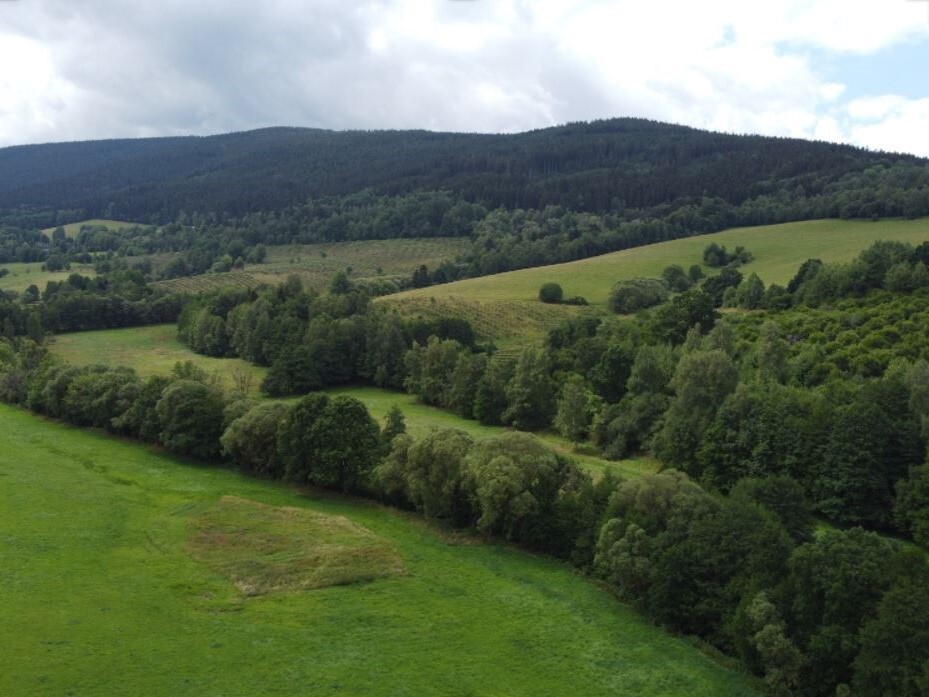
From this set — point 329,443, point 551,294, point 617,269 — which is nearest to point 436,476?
point 329,443

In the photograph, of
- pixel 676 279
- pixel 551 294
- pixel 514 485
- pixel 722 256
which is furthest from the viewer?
pixel 722 256

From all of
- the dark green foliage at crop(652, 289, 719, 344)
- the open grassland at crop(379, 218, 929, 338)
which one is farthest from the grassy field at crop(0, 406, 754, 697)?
the open grassland at crop(379, 218, 929, 338)

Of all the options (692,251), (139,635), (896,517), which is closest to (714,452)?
(896,517)

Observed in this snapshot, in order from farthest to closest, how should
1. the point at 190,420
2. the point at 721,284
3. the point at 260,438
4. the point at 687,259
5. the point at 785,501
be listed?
the point at 687,259, the point at 721,284, the point at 190,420, the point at 260,438, the point at 785,501

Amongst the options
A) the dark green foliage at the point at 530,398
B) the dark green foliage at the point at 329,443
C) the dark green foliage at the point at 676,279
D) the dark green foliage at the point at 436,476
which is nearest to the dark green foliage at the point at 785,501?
the dark green foliage at the point at 436,476

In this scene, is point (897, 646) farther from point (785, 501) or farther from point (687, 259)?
point (687, 259)

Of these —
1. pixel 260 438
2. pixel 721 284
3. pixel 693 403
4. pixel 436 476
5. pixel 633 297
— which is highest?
pixel 721 284

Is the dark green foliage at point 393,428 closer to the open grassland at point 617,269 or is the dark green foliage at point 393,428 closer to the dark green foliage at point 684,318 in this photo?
the dark green foliage at point 684,318
